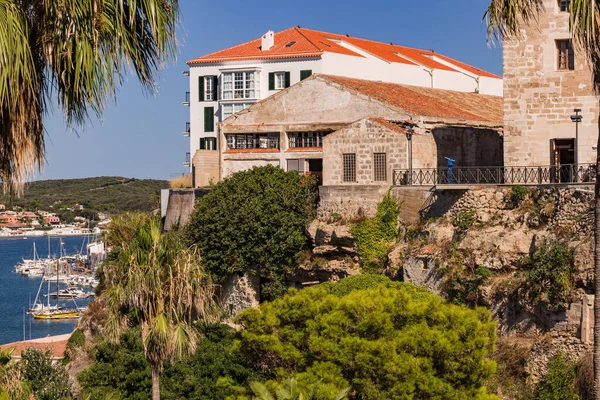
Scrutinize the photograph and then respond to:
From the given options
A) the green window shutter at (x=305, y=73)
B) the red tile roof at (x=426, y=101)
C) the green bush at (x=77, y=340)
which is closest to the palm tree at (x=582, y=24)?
the red tile roof at (x=426, y=101)

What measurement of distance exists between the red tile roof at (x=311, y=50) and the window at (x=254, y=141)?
1619cm

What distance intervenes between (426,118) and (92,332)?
17775 mm

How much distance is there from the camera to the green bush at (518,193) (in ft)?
115

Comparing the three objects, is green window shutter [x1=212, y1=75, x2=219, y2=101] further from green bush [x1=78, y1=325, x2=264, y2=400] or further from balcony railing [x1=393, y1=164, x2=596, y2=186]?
green bush [x1=78, y1=325, x2=264, y2=400]

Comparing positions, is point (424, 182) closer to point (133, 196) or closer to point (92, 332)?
point (92, 332)

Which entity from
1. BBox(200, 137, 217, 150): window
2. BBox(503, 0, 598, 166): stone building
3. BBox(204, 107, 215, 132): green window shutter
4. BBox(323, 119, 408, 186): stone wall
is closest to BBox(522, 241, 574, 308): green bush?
BBox(503, 0, 598, 166): stone building

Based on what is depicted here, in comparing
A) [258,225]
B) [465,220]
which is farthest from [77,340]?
[465,220]

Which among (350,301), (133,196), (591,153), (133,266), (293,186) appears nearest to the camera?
(133,266)

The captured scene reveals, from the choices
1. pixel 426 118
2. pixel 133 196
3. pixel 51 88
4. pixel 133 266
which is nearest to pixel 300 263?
pixel 426 118

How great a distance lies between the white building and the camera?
63688 mm

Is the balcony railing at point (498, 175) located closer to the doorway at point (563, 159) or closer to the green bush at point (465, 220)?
the doorway at point (563, 159)

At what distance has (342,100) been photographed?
45719 millimetres

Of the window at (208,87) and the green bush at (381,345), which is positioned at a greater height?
the window at (208,87)

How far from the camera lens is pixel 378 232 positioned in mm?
38562
